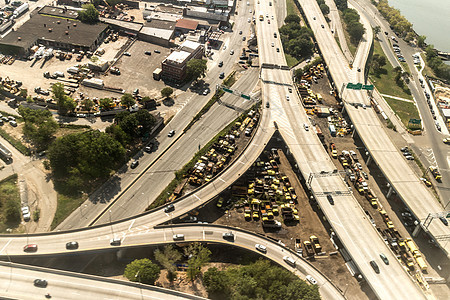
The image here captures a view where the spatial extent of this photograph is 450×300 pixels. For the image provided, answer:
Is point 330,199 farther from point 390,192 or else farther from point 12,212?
point 12,212

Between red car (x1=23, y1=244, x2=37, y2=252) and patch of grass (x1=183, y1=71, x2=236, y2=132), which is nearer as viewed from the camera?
red car (x1=23, y1=244, x2=37, y2=252)

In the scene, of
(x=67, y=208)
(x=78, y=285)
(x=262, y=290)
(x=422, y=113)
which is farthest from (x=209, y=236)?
(x=422, y=113)

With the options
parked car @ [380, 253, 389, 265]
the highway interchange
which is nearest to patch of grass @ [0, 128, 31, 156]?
the highway interchange

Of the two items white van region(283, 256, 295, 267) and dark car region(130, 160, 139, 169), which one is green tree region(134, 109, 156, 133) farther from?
white van region(283, 256, 295, 267)

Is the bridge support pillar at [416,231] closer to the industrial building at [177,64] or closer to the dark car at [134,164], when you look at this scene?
the dark car at [134,164]

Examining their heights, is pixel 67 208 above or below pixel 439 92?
below

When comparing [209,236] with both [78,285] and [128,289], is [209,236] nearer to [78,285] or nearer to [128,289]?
[128,289]
